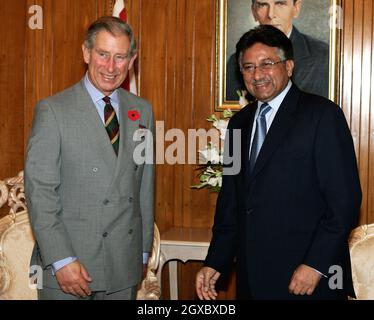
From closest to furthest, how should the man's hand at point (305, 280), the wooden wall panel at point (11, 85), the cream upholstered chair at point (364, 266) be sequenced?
the man's hand at point (305, 280) → the cream upholstered chair at point (364, 266) → the wooden wall panel at point (11, 85)

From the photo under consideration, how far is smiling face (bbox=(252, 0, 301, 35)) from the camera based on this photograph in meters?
4.19

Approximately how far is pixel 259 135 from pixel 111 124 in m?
0.61

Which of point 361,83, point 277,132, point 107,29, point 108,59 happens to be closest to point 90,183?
point 108,59

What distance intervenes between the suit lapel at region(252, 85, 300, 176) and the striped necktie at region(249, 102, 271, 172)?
0.17ft

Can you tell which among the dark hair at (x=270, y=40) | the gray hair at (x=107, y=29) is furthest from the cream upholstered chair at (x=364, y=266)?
the gray hair at (x=107, y=29)

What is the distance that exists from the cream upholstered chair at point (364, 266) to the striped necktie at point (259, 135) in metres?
0.67

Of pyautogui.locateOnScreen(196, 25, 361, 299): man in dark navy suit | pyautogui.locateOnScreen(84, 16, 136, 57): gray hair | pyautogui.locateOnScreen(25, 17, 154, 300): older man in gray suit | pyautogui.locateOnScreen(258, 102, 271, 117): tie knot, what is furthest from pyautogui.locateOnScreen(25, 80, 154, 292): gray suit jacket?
pyautogui.locateOnScreen(258, 102, 271, 117): tie knot

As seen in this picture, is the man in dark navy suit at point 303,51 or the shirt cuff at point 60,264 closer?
the shirt cuff at point 60,264

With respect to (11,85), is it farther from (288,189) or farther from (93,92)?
(288,189)

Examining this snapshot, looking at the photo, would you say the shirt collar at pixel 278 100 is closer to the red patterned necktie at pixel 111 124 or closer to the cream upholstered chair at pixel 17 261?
the red patterned necktie at pixel 111 124

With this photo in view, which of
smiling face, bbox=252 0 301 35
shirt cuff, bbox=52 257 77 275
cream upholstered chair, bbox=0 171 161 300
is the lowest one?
cream upholstered chair, bbox=0 171 161 300

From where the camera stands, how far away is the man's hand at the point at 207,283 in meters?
2.38

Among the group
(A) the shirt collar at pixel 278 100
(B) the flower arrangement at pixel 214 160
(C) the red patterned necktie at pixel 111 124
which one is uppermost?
(A) the shirt collar at pixel 278 100

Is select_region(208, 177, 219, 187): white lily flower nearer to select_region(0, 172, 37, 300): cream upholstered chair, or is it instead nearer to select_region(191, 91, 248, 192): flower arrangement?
select_region(191, 91, 248, 192): flower arrangement
